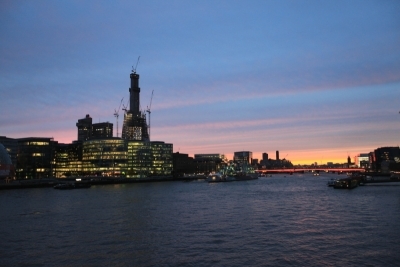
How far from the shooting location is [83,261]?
23922mm

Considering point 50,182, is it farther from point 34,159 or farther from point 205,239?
point 205,239

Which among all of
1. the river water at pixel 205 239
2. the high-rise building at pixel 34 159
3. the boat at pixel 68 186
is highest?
the high-rise building at pixel 34 159

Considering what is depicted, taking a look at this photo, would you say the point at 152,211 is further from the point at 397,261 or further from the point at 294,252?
the point at 397,261

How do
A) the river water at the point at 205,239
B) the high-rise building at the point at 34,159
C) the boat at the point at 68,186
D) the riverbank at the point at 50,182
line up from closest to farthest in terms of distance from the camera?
the river water at the point at 205,239 → the boat at the point at 68,186 → the riverbank at the point at 50,182 → the high-rise building at the point at 34,159

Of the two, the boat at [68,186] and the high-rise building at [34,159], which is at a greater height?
the high-rise building at [34,159]

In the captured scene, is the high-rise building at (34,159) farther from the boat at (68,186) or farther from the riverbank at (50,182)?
the boat at (68,186)

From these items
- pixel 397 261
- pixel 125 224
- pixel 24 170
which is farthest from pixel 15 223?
pixel 24 170

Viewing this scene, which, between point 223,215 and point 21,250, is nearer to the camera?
point 21,250

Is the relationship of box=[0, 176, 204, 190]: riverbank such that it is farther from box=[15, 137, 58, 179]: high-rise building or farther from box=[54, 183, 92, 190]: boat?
box=[15, 137, 58, 179]: high-rise building

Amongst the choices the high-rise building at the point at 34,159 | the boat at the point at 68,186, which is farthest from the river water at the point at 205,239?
the high-rise building at the point at 34,159

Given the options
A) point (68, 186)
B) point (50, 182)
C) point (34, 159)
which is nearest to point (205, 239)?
point (68, 186)

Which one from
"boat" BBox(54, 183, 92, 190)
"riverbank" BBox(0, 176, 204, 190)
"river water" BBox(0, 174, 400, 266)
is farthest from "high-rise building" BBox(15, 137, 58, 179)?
"river water" BBox(0, 174, 400, 266)

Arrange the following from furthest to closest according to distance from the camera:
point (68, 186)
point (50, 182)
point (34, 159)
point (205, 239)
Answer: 1. point (34, 159)
2. point (50, 182)
3. point (68, 186)
4. point (205, 239)

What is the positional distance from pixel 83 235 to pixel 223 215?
18191 millimetres
